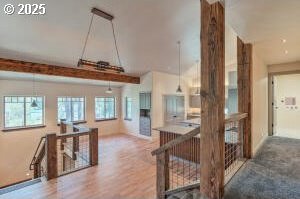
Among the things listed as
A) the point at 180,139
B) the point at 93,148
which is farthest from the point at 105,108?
the point at 180,139

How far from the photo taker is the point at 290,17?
243cm

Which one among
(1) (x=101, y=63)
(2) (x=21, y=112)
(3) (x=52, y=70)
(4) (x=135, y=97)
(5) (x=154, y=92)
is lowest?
(2) (x=21, y=112)

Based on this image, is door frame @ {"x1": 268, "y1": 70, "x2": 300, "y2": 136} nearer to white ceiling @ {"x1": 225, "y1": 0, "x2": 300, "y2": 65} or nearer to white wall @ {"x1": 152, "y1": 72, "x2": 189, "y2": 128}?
white ceiling @ {"x1": 225, "y1": 0, "x2": 300, "y2": 65}

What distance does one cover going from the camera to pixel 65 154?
5.87 meters

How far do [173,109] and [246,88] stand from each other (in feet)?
17.3

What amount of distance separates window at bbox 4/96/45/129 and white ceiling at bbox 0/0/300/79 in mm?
2437

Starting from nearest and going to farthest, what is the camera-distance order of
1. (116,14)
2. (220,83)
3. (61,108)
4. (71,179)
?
1. (220,83)
2. (116,14)
3. (71,179)
4. (61,108)

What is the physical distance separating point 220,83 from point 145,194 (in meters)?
2.49

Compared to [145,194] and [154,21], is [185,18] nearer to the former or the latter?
[154,21]

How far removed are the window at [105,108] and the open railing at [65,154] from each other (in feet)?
5.08

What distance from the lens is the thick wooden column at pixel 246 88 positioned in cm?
311

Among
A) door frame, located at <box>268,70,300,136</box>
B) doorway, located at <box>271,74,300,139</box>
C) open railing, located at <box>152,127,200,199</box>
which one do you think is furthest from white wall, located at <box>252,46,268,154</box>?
doorway, located at <box>271,74,300,139</box>

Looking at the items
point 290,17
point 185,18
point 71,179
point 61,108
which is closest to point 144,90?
point 61,108

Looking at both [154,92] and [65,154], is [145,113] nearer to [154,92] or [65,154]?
[154,92]
